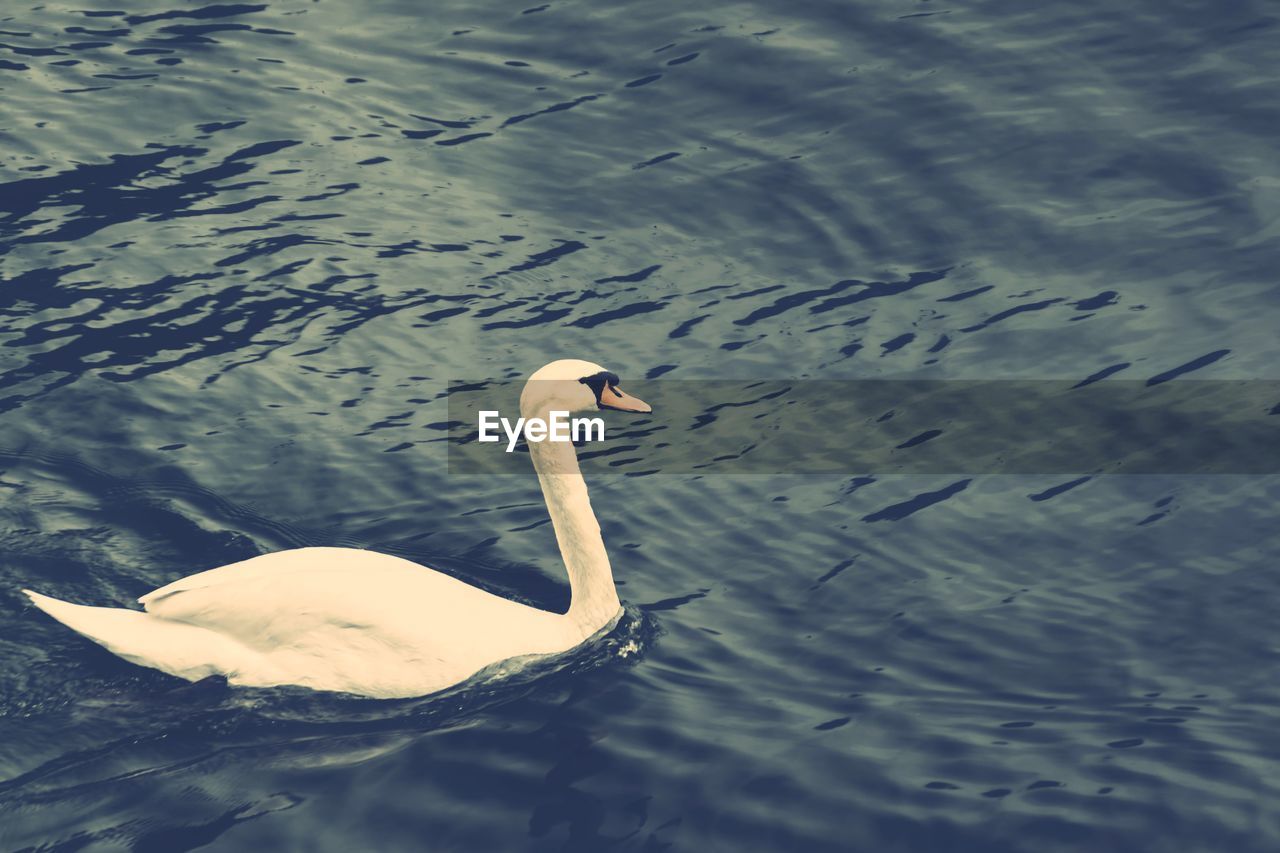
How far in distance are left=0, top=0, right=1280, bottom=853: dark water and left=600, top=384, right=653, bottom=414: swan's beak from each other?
1.29 metres

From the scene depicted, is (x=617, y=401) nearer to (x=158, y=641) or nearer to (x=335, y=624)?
(x=335, y=624)

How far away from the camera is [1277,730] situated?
10469mm

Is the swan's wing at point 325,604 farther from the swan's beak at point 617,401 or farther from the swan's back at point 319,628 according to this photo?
the swan's beak at point 617,401

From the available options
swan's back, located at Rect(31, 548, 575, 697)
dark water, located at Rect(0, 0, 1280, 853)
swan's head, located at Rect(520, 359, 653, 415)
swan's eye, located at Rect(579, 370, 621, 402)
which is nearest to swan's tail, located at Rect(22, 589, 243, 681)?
swan's back, located at Rect(31, 548, 575, 697)

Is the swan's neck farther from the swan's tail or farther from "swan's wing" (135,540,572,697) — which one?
the swan's tail

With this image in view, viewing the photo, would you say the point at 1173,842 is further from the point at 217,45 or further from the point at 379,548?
the point at 217,45

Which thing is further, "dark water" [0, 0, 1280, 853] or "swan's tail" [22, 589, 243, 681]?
"swan's tail" [22, 589, 243, 681]

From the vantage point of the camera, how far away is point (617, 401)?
1165 cm

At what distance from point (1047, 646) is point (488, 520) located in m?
3.96

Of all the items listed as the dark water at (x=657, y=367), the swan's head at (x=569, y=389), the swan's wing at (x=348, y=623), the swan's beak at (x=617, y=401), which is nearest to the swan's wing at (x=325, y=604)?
the swan's wing at (x=348, y=623)

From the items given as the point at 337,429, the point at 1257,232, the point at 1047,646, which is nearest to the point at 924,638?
the point at 1047,646

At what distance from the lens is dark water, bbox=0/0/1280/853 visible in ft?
33.3

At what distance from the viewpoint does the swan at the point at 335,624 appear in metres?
11.1

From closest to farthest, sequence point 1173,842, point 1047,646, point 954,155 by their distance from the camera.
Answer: point 1173,842
point 1047,646
point 954,155
